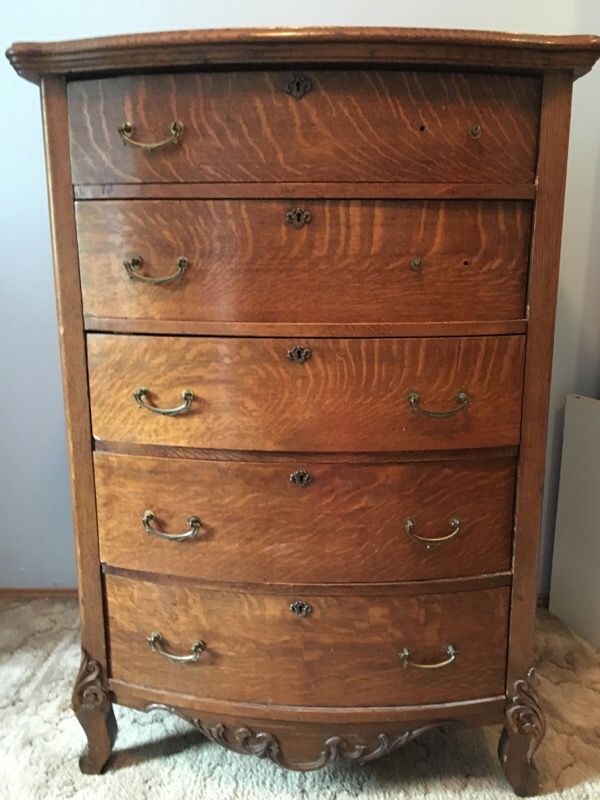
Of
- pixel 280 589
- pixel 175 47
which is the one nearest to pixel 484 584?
pixel 280 589

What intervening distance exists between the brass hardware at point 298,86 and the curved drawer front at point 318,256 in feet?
0.49

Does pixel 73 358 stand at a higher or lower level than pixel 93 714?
higher

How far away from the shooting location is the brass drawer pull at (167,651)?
3.53 ft

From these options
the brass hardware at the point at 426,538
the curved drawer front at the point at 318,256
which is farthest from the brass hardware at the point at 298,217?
the brass hardware at the point at 426,538

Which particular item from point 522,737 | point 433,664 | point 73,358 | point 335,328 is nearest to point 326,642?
point 433,664

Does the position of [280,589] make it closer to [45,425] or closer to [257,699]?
[257,699]

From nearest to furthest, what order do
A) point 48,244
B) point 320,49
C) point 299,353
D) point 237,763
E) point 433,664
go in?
point 320,49 → point 299,353 → point 433,664 → point 237,763 → point 48,244

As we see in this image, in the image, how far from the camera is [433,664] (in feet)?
3.51

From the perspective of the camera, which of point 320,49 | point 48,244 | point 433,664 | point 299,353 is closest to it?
point 320,49

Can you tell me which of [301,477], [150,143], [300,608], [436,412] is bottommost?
[300,608]

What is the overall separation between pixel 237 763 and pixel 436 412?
0.78 m

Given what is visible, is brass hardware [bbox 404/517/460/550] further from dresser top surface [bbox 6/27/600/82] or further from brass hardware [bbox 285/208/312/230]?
dresser top surface [bbox 6/27/600/82]

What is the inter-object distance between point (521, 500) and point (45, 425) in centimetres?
119

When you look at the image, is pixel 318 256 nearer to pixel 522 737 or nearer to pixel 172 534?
pixel 172 534
